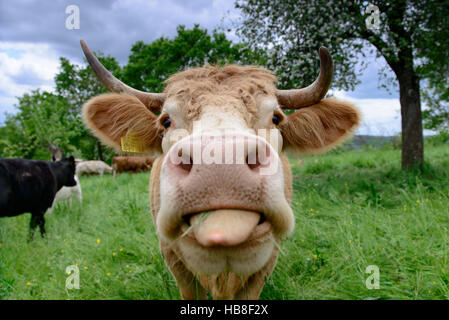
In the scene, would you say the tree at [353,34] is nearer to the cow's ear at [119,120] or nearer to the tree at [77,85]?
the cow's ear at [119,120]

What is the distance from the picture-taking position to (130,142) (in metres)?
2.71

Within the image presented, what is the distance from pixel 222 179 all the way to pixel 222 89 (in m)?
1.01

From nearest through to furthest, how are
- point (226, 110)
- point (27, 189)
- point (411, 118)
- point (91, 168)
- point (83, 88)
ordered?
point (226, 110)
point (27, 189)
point (411, 118)
point (91, 168)
point (83, 88)

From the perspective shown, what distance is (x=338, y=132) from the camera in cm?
275

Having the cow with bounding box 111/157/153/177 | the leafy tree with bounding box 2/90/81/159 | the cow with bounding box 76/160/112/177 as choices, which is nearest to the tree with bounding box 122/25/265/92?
the cow with bounding box 111/157/153/177

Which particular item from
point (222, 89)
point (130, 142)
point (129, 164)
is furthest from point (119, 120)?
point (129, 164)

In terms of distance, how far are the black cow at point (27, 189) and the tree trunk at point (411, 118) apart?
834 cm

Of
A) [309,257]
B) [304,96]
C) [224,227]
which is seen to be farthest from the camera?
[309,257]

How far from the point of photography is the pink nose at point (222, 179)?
1235 millimetres

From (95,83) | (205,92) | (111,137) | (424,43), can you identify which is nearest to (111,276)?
(111,137)

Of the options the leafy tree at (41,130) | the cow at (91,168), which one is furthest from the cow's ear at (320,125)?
the leafy tree at (41,130)

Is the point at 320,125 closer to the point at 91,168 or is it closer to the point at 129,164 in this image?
the point at 129,164
